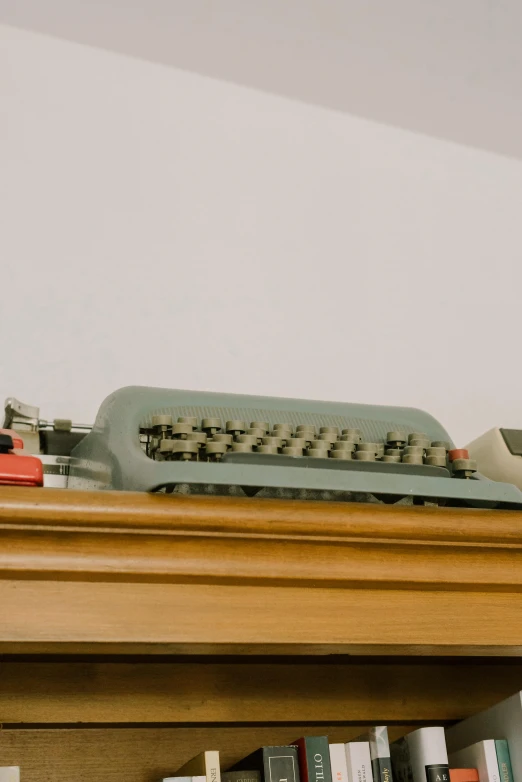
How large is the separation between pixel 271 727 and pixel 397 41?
1.25 meters

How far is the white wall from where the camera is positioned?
1.42 metres

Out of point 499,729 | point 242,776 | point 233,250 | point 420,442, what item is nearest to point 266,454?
point 420,442

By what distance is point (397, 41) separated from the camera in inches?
64.9

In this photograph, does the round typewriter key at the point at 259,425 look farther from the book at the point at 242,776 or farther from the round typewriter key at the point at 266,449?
the book at the point at 242,776

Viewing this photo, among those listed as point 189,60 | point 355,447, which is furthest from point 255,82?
point 355,447

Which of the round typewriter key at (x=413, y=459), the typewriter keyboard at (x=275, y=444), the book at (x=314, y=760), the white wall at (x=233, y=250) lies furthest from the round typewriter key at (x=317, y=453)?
the white wall at (x=233, y=250)

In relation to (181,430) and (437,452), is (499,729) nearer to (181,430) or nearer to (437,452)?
(437,452)

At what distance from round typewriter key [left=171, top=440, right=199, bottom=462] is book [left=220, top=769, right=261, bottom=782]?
0.32 m

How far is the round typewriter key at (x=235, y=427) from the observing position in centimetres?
98

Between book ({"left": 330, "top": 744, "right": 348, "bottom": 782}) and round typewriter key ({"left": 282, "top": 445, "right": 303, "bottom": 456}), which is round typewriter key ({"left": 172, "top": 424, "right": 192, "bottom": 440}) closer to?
round typewriter key ({"left": 282, "top": 445, "right": 303, "bottom": 456})

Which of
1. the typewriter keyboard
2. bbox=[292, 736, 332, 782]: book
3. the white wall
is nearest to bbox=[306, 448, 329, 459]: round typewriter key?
the typewriter keyboard

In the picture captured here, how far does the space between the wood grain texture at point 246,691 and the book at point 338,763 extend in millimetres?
198

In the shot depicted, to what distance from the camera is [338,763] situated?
915 millimetres

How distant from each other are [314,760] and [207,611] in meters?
0.23
